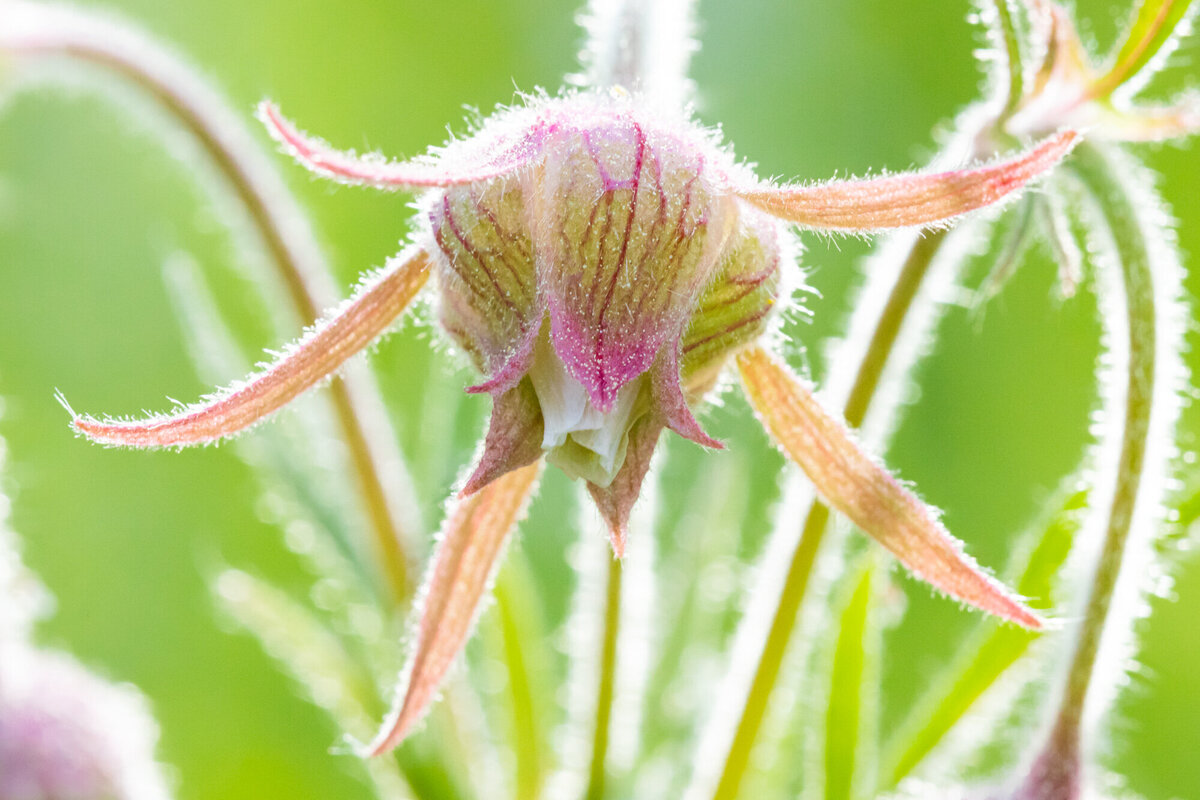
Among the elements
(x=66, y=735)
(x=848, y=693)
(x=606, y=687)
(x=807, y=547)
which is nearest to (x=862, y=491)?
(x=807, y=547)

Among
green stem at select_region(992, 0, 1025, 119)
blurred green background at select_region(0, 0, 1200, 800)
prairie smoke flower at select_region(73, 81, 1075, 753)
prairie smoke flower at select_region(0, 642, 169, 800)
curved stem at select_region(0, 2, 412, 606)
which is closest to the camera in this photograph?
prairie smoke flower at select_region(73, 81, 1075, 753)

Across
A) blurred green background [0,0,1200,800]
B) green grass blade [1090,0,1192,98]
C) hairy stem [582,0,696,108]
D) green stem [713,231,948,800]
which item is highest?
blurred green background [0,0,1200,800]

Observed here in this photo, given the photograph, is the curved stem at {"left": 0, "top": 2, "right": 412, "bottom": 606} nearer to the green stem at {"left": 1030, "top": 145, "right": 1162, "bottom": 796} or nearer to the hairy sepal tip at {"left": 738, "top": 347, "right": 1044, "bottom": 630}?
the hairy sepal tip at {"left": 738, "top": 347, "right": 1044, "bottom": 630}

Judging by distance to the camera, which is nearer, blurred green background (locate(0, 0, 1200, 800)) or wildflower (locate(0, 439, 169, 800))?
wildflower (locate(0, 439, 169, 800))

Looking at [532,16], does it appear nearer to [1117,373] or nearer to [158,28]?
[158,28]

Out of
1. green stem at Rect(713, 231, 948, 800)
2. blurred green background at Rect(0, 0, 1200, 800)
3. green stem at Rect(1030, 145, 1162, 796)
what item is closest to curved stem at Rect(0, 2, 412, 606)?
green stem at Rect(713, 231, 948, 800)

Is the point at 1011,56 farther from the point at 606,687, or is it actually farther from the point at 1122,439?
the point at 606,687

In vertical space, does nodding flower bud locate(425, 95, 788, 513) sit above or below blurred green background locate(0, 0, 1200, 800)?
below
